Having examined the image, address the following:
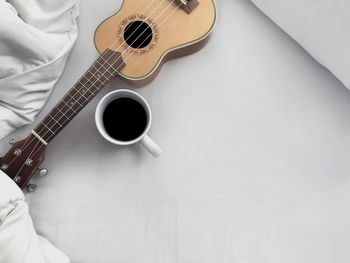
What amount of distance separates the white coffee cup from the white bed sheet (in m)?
0.05

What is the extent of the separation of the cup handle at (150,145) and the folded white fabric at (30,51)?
191mm

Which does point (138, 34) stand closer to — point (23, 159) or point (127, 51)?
point (127, 51)

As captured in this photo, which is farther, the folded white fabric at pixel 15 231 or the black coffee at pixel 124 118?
the black coffee at pixel 124 118

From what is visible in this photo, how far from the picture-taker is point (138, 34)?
71 centimetres

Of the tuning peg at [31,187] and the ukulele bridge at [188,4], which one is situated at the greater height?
the ukulele bridge at [188,4]

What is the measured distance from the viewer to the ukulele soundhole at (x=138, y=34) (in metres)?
0.71

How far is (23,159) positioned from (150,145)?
197mm

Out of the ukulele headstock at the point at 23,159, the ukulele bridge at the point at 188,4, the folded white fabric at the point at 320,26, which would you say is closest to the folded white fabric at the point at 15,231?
the ukulele headstock at the point at 23,159

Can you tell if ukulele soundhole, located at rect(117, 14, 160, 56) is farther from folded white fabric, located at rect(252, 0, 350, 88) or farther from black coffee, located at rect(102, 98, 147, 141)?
folded white fabric, located at rect(252, 0, 350, 88)

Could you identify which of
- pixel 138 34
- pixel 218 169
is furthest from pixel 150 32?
pixel 218 169

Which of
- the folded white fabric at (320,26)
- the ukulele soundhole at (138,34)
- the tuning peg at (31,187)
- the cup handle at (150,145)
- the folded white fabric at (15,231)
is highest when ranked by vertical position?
the folded white fabric at (320,26)

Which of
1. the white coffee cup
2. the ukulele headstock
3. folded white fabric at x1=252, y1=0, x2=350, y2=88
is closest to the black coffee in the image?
the white coffee cup

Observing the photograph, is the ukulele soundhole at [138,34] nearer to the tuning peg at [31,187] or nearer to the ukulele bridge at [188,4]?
the ukulele bridge at [188,4]

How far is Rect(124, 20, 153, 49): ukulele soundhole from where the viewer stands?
0.71m
